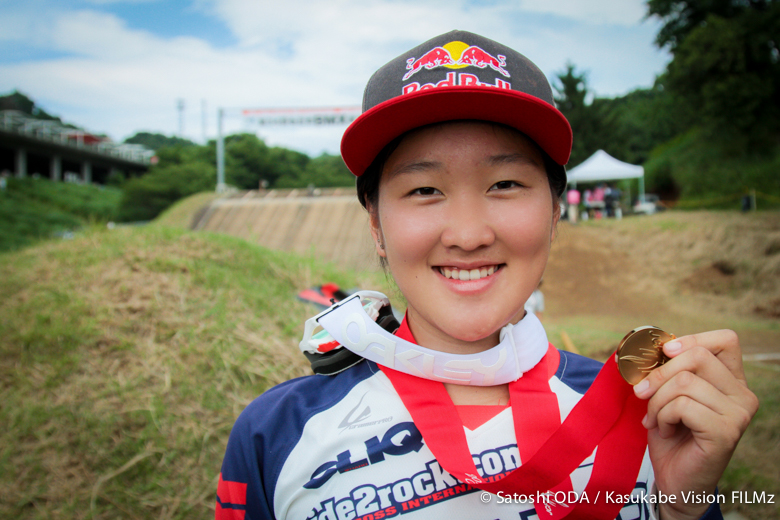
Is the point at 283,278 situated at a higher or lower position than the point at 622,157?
lower

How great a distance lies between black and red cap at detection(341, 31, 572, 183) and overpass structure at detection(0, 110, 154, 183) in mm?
40819

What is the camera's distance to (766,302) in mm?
9367

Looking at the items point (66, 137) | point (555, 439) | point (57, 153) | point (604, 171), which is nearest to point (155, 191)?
point (57, 153)

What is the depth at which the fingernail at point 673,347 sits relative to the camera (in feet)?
3.02

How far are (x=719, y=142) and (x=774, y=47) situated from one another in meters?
4.02

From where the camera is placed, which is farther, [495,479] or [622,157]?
[622,157]

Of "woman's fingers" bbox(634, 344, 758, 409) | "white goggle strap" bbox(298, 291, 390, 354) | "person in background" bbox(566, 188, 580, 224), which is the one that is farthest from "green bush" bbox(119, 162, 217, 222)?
"woman's fingers" bbox(634, 344, 758, 409)

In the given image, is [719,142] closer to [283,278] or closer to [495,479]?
[283,278]

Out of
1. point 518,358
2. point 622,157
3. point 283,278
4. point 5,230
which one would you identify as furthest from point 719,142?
point 5,230

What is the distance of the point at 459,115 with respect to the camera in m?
1.04

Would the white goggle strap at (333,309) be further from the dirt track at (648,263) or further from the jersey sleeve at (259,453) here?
the dirt track at (648,263)

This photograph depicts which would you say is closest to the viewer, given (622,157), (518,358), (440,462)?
(440,462)

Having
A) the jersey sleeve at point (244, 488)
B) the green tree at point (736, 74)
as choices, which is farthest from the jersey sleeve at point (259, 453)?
the green tree at point (736, 74)

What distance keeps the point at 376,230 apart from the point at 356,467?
0.62 metres
